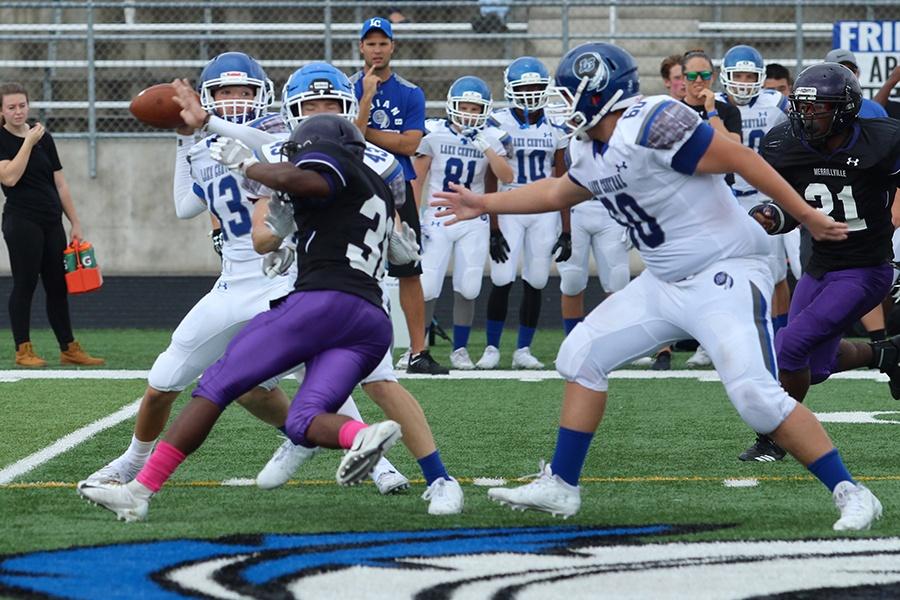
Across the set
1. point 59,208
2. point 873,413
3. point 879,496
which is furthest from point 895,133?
point 59,208

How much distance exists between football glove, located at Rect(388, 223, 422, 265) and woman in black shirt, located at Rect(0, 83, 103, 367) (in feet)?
17.6

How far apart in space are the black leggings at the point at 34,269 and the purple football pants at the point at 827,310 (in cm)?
541

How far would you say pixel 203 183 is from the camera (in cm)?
538

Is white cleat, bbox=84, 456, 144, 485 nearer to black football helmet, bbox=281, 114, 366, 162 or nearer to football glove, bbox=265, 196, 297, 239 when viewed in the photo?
football glove, bbox=265, 196, 297, 239

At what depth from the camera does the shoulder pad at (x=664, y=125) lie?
14.5 feet

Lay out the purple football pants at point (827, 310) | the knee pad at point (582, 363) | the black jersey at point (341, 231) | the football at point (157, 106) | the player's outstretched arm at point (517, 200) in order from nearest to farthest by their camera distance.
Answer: the black jersey at point (341, 231) → the knee pad at point (582, 363) → the player's outstretched arm at point (517, 200) → the football at point (157, 106) → the purple football pants at point (827, 310)

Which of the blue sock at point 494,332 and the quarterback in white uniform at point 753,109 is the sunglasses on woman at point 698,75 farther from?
the blue sock at point 494,332

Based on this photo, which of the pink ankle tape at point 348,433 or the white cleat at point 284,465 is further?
the white cleat at point 284,465

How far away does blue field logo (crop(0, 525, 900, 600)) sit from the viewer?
3659 millimetres

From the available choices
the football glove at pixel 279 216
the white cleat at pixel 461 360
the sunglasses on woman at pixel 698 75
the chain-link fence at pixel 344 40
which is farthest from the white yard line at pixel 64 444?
the chain-link fence at pixel 344 40

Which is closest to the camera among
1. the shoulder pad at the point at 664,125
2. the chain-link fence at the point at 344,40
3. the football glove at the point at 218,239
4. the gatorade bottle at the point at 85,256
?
the shoulder pad at the point at 664,125

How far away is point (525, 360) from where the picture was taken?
9.75 metres

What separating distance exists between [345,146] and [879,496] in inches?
84.4

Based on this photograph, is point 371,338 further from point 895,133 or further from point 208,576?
point 895,133
